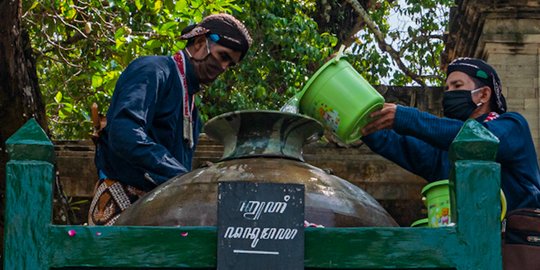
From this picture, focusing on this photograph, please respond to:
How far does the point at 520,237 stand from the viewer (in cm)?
490

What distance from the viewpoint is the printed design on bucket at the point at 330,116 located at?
5.43 m

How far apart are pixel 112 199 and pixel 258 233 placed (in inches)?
66.7

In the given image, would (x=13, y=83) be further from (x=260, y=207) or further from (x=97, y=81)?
(x=260, y=207)

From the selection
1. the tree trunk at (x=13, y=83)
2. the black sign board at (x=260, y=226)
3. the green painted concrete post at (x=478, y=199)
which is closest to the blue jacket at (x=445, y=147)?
the green painted concrete post at (x=478, y=199)

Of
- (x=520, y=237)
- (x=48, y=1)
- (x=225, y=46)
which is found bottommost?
(x=520, y=237)

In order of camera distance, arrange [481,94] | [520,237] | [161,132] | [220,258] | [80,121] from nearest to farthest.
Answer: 1. [220,258]
2. [520,237]
3. [161,132]
4. [481,94]
5. [80,121]

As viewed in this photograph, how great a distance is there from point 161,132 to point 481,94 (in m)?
1.58

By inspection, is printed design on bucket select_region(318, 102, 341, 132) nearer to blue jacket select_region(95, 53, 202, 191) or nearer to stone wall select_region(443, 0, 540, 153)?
blue jacket select_region(95, 53, 202, 191)

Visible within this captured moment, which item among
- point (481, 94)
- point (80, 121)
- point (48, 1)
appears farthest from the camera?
point (80, 121)

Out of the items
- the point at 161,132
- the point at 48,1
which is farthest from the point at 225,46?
the point at 48,1

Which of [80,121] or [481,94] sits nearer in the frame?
[481,94]

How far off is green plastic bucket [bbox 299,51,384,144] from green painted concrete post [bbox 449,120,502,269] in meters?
1.54

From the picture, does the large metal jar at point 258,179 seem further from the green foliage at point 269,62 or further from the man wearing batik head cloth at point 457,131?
the green foliage at point 269,62

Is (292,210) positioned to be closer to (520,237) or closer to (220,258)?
(220,258)
